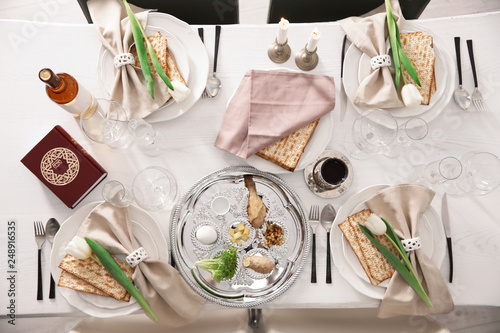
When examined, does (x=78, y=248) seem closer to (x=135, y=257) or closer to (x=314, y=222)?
(x=135, y=257)

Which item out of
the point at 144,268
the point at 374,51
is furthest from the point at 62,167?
the point at 374,51

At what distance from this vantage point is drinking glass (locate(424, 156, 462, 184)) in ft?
3.81

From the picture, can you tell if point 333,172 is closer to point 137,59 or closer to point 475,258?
point 475,258

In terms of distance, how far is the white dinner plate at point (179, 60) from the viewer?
117 centimetres

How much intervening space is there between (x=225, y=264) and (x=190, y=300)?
0.18 meters

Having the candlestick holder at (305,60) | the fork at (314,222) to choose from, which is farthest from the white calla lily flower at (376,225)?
the candlestick holder at (305,60)

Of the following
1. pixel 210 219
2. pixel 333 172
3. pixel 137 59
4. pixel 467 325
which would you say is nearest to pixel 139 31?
pixel 137 59

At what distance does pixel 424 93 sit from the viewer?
1188mm

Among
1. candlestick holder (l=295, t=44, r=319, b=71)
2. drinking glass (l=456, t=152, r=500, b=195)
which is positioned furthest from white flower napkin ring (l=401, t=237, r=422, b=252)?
candlestick holder (l=295, t=44, r=319, b=71)

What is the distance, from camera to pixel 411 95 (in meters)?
1.14

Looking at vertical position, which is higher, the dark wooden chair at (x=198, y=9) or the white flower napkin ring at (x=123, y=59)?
the dark wooden chair at (x=198, y=9)

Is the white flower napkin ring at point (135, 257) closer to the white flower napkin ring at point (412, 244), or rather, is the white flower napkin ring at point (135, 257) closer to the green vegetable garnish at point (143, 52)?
the green vegetable garnish at point (143, 52)

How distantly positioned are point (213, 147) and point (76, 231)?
0.51 m

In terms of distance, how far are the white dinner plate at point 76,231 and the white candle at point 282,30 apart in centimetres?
70
